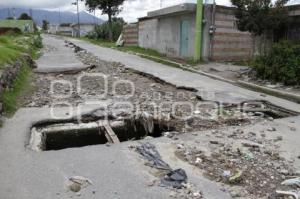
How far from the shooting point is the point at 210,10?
54.4ft

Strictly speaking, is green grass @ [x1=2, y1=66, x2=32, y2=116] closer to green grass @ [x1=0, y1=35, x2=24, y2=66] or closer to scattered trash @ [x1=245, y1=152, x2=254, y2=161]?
green grass @ [x1=0, y1=35, x2=24, y2=66]

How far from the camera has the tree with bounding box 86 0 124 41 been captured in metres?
42.0

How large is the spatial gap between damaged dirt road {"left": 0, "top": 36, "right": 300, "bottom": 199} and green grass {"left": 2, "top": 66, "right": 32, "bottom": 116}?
0.25 m

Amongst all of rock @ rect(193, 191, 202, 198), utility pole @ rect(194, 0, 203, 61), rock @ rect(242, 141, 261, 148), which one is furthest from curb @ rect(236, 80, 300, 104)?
rock @ rect(193, 191, 202, 198)

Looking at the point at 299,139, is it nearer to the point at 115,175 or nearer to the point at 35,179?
the point at 115,175

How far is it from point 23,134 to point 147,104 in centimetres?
313

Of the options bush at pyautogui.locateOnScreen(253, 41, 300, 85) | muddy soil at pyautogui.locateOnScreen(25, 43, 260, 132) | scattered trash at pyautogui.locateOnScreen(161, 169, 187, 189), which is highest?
bush at pyautogui.locateOnScreen(253, 41, 300, 85)

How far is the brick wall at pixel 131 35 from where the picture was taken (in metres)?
30.2

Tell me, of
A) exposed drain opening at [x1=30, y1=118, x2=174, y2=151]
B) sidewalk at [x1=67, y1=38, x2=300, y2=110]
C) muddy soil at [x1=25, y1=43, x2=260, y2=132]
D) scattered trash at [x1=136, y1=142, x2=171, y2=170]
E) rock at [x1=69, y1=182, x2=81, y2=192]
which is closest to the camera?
rock at [x1=69, y1=182, x2=81, y2=192]

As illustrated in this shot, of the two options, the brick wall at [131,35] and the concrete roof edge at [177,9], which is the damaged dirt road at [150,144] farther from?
the brick wall at [131,35]

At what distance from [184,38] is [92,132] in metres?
13.3

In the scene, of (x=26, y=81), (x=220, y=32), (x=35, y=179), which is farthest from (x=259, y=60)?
(x=35, y=179)

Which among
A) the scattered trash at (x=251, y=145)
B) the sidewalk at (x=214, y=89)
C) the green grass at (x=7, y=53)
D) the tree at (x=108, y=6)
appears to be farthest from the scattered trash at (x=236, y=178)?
the tree at (x=108, y=6)

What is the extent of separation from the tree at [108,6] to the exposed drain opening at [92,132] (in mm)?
36524
